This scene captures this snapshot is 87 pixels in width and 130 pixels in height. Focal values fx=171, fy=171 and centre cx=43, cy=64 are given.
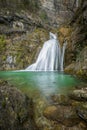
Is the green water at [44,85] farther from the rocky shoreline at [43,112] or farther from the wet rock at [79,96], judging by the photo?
the rocky shoreline at [43,112]

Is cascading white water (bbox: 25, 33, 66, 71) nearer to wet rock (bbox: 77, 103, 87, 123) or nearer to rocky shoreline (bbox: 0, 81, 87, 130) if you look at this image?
rocky shoreline (bbox: 0, 81, 87, 130)

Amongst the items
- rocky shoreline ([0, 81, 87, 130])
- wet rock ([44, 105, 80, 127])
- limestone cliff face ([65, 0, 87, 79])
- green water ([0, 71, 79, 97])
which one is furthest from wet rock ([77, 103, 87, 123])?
limestone cliff face ([65, 0, 87, 79])

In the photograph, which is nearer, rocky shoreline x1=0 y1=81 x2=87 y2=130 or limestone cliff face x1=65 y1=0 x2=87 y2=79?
rocky shoreline x1=0 y1=81 x2=87 y2=130

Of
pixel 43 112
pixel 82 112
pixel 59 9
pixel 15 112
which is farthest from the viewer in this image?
pixel 59 9

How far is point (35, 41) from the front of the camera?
2245cm

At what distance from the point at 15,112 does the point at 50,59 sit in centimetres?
1423

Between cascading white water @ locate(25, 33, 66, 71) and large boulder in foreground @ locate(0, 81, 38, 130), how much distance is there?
1260 centimetres

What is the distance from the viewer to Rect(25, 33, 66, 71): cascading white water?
61.2 ft

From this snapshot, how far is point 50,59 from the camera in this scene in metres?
19.2

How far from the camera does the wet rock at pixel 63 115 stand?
189 inches

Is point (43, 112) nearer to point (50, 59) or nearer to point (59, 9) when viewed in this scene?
point (50, 59)

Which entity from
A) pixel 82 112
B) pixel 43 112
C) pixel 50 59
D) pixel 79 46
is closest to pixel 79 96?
pixel 82 112

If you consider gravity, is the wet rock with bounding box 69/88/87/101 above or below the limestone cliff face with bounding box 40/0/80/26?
below

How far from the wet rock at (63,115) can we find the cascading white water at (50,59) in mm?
13036
